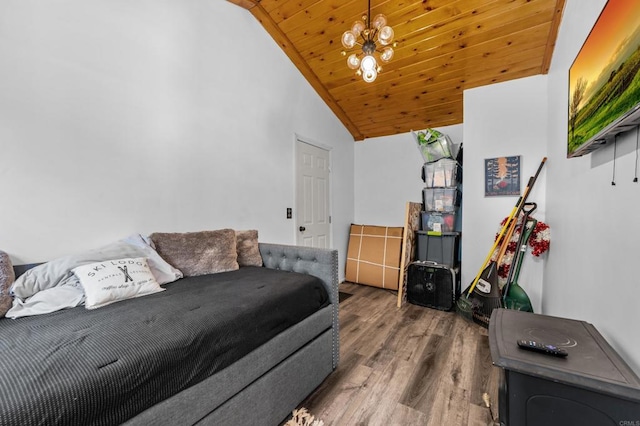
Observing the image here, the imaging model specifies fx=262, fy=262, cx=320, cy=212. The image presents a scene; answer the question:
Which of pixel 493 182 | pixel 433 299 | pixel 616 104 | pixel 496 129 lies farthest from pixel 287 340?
pixel 496 129

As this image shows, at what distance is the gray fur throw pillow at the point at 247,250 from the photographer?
2.25m

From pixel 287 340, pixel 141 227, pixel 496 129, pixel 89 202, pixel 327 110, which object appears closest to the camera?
pixel 287 340

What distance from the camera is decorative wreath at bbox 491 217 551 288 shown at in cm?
241

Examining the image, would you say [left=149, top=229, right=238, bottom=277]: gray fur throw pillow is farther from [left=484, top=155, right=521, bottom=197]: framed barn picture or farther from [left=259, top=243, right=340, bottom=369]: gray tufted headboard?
[left=484, top=155, right=521, bottom=197]: framed barn picture

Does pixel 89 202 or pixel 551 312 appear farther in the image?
pixel 551 312

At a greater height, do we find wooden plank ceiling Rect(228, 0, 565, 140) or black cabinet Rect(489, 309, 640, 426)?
wooden plank ceiling Rect(228, 0, 565, 140)

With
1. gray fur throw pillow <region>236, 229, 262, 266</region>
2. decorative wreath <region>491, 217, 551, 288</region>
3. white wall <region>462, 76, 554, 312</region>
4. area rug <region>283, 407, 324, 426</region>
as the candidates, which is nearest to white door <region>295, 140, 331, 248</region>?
gray fur throw pillow <region>236, 229, 262, 266</region>

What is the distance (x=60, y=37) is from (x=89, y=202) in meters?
0.97

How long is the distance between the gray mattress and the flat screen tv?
1640mm

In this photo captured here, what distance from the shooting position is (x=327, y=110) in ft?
11.9

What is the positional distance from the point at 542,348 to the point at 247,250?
1961 mm

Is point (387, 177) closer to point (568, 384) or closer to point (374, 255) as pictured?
point (374, 255)

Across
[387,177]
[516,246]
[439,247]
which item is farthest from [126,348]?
[387,177]

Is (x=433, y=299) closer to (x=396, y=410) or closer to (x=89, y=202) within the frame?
(x=396, y=410)
